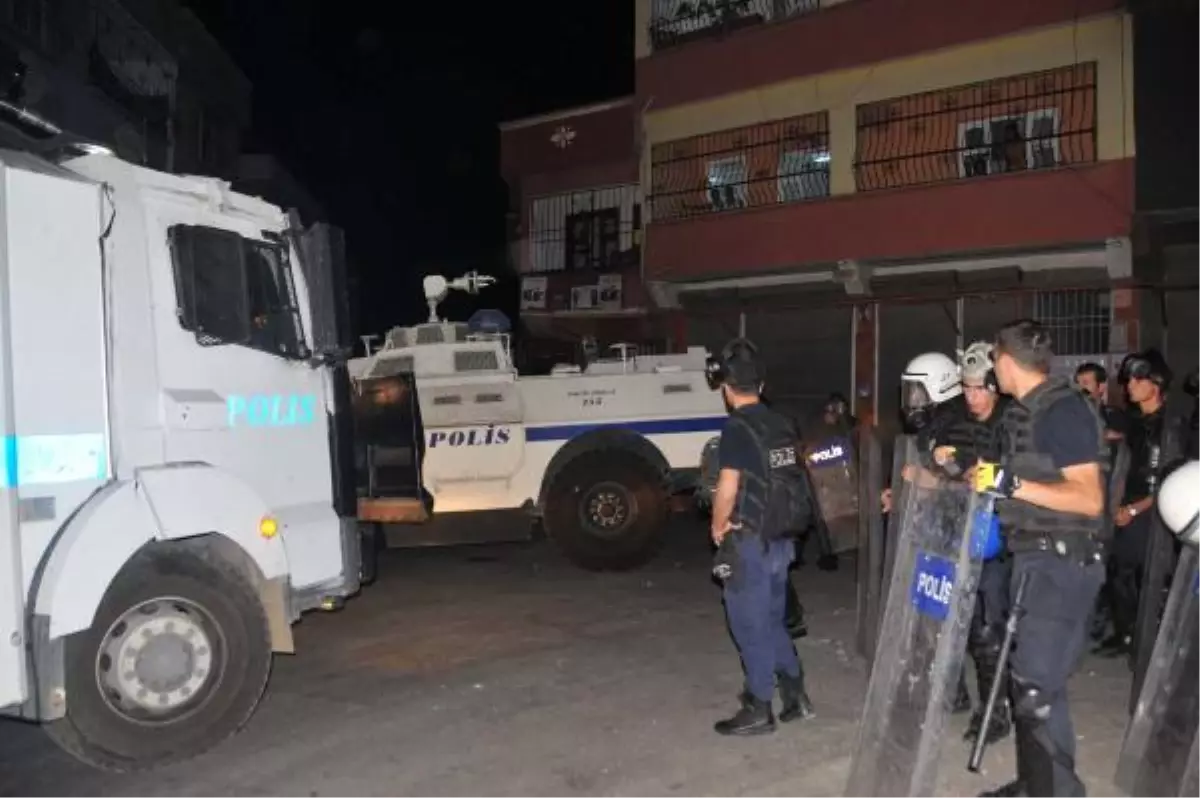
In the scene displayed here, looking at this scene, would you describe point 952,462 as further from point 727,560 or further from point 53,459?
point 53,459

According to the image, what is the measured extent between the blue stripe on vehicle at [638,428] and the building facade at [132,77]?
214 inches

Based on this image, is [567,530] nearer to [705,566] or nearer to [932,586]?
[705,566]

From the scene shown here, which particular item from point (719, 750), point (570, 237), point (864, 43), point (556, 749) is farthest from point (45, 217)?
point (570, 237)

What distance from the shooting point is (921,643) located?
4117 mm

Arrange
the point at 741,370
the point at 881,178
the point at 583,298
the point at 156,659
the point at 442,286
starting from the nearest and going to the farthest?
the point at 156,659 → the point at 741,370 → the point at 442,286 → the point at 881,178 → the point at 583,298

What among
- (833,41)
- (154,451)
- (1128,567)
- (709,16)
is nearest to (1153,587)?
(1128,567)

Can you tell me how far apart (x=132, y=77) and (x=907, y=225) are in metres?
12.6

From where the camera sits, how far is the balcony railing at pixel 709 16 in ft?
55.9

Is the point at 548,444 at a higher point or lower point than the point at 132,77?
lower

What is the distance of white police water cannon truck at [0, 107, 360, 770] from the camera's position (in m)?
4.57

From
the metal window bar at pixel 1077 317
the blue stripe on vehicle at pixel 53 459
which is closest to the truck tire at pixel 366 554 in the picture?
the blue stripe on vehicle at pixel 53 459

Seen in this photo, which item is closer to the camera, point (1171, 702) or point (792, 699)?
point (1171, 702)

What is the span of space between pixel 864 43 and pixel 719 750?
1302 cm

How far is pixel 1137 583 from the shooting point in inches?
270
